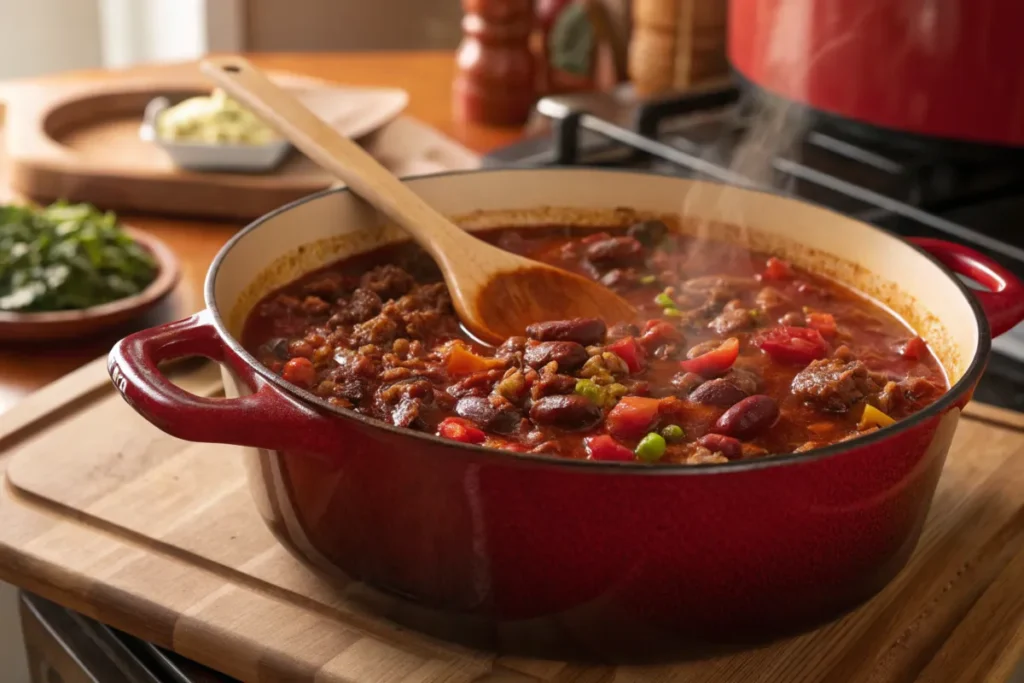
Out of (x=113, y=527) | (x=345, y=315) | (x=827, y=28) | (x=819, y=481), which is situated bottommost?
(x=113, y=527)

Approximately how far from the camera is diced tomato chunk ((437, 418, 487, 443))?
1.63m

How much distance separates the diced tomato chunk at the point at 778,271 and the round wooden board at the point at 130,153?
128 centimetres

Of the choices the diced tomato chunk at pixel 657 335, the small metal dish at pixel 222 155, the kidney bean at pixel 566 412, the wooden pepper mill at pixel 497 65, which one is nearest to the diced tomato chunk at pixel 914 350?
the diced tomato chunk at pixel 657 335

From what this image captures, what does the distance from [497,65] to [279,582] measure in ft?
7.88

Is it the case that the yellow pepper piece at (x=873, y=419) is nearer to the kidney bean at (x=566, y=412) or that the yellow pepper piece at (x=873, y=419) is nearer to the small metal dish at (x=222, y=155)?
the kidney bean at (x=566, y=412)

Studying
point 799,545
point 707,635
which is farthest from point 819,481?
point 707,635

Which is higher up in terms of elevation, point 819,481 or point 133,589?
point 819,481

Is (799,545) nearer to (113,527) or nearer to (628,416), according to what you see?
(628,416)

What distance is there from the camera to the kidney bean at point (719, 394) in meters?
1.75

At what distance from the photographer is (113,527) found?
1.75m

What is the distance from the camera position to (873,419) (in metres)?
1.74

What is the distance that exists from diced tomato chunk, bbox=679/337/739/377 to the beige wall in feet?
13.3

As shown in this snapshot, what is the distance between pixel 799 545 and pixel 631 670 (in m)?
0.27

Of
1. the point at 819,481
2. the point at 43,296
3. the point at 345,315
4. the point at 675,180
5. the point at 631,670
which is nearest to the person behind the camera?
the point at 819,481
